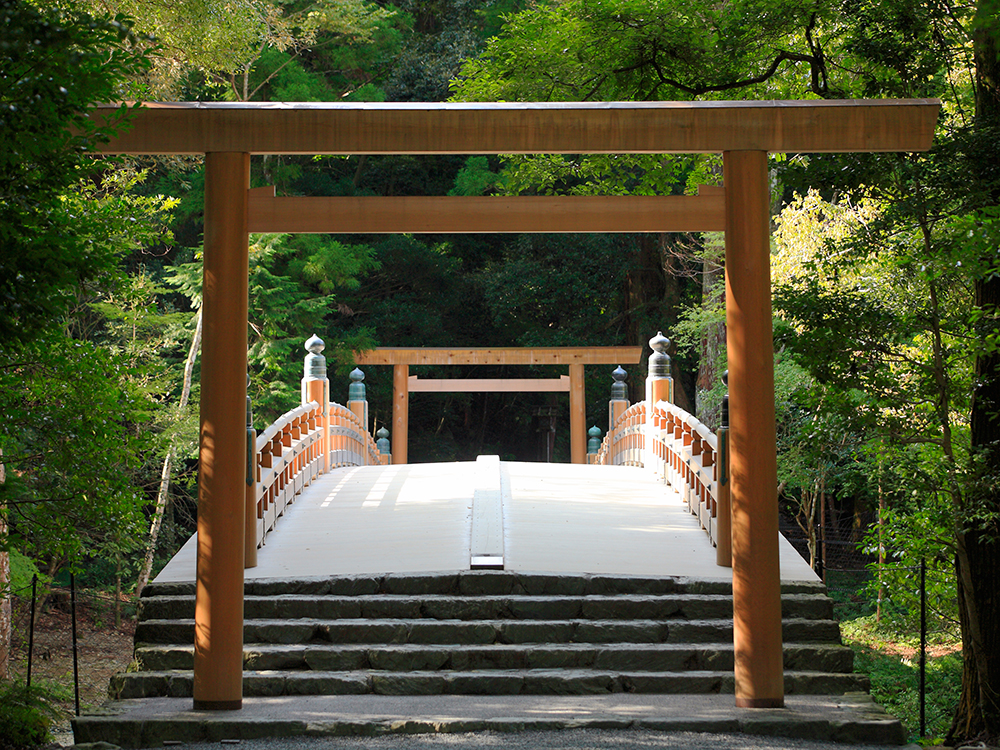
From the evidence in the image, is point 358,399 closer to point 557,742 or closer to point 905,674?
point 905,674

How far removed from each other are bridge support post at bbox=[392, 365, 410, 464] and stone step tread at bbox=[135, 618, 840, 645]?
1074 cm

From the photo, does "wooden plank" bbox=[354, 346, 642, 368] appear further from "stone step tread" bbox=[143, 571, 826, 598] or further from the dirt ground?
"stone step tread" bbox=[143, 571, 826, 598]

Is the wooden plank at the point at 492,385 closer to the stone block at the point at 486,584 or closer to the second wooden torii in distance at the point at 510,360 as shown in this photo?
the second wooden torii in distance at the point at 510,360

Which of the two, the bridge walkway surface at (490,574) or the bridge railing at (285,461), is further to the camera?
the bridge railing at (285,461)

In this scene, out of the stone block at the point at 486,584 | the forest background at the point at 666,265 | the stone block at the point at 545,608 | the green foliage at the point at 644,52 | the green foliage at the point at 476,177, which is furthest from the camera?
the green foliage at the point at 476,177

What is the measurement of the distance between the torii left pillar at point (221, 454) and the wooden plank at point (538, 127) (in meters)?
0.24

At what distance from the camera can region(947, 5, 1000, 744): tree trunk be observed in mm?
5254

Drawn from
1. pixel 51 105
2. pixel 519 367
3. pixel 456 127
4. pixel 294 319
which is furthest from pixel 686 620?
pixel 519 367

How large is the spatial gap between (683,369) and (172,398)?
11595mm

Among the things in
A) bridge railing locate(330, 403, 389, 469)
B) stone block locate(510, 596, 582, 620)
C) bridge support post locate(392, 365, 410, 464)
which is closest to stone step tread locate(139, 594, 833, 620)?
stone block locate(510, 596, 582, 620)

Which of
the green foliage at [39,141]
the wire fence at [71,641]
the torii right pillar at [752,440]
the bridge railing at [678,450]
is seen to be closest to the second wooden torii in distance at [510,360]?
Answer: the bridge railing at [678,450]

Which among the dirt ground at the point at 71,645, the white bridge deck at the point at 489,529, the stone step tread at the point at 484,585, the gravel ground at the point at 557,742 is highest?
the white bridge deck at the point at 489,529

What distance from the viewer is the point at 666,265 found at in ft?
62.2

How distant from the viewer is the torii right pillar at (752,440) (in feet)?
15.7
